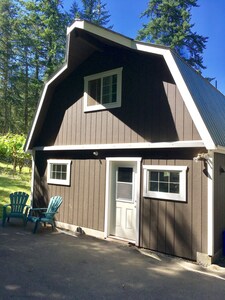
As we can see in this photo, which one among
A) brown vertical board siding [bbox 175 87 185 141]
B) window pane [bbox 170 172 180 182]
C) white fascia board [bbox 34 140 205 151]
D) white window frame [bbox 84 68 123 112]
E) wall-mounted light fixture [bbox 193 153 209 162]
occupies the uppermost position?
white window frame [bbox 84 68 123 112]

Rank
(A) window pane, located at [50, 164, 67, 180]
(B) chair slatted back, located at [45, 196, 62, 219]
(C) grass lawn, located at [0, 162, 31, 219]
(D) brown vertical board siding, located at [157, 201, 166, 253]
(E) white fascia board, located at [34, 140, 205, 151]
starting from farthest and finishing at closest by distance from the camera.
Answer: (C) grass lawn, located at [0, 162, 31, 219], (A) window pane, located at [50, 164, 67, 180], (B) chair slatted back, located at [45, 196, 62, 219], (D) brown vertical board siding, located at [157, 201, 166, 253], (E) white fascia board, located at [34, 140, 205, 151]

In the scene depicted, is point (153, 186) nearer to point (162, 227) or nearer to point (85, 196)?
point (162, 227)

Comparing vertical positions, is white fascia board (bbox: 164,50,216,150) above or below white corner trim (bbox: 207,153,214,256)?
above

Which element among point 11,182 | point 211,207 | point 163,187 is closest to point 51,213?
point 163,187

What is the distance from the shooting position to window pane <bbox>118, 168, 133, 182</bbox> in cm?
688

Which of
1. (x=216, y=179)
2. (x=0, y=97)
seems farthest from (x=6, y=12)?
(x=216, y=179)

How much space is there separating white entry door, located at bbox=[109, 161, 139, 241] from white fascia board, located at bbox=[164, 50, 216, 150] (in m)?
2.00

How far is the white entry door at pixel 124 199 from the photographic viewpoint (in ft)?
22.0

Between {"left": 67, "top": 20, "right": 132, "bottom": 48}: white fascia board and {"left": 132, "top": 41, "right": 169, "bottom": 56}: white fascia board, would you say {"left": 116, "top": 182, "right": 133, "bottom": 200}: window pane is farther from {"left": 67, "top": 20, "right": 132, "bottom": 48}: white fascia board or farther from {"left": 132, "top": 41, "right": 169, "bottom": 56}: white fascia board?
{"left": 67, "top": 20, "right": 132, "bottom": 48}: white fascia board

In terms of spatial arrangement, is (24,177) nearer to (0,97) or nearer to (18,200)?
(18,200)

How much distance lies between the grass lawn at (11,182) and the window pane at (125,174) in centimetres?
610

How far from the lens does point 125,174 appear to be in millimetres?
6996

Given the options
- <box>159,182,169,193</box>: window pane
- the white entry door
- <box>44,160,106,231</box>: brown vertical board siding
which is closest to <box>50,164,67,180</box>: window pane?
<box>44,160,106,231</box>: brown vertical board siding

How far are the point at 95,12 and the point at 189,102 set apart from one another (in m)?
25.1
